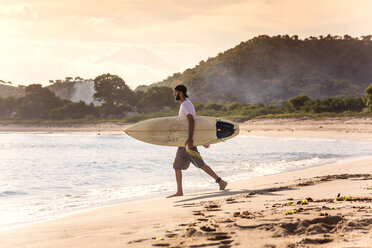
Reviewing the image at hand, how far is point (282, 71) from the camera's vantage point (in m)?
101

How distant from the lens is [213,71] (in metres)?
102

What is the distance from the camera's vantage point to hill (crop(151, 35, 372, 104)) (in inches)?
3543

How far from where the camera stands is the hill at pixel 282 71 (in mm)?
90000

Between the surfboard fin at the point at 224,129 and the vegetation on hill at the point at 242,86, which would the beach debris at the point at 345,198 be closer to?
the surfboard fin at the point at 224,129

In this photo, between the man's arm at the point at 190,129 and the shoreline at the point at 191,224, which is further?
the man's arm at the point at 190,129

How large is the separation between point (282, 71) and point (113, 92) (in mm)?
48943

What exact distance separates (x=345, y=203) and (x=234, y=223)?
4.77 feet

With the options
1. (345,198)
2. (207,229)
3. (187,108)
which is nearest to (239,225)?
(207,229)

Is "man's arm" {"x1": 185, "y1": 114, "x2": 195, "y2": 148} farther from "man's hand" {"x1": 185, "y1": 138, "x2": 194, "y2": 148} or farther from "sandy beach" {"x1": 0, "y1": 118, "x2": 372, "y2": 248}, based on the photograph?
"sandy beach" {"x1": 0, "y1": 118, "x2": 372, "y2": 248}

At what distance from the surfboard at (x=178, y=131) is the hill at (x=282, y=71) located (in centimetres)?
7832

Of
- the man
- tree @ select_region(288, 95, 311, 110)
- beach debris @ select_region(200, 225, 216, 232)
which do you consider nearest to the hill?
tree @ select_region(288, 95, 311, 110)

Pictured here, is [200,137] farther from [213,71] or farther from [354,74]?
[354,74]

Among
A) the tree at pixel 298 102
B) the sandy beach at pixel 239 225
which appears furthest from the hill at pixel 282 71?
the sandy beach at pixel 239 225

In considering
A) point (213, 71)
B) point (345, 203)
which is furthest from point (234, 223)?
point (213, 71)
